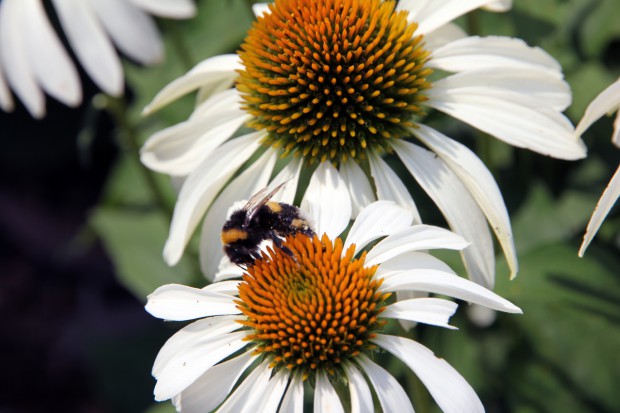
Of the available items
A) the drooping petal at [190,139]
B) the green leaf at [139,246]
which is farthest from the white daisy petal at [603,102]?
the green leaf at [139,246]

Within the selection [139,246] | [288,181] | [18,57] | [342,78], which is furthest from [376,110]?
[139,246]

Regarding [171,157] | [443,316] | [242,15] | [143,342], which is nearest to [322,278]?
[443,316]

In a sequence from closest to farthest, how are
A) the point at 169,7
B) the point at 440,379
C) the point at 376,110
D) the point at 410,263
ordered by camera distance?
the point at 440,379 < the point at 410,263 < the point at 376,110 < the point at 169,7

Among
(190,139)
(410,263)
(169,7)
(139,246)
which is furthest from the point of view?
(139,246)

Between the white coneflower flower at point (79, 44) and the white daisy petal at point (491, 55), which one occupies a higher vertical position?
the white coneflower flower at point (79, 44)

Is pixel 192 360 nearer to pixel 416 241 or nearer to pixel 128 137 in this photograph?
pixel 416 241

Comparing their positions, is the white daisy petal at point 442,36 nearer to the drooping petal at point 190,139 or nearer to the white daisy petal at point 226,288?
the drooping petal at point 190,139
